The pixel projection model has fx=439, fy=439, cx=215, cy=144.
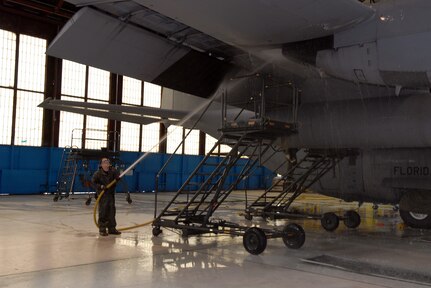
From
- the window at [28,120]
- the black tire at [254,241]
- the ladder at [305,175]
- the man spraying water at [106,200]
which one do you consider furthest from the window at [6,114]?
Answer: the black tire at [254,241]

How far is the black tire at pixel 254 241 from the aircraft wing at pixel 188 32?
10.7ft

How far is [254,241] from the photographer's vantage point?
24.3 feet

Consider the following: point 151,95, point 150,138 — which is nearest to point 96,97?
point 151,95

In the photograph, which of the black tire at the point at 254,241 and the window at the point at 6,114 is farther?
the window at the point at 6,114

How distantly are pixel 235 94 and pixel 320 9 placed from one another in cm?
407

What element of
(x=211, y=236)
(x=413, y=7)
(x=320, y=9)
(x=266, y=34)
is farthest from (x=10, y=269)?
(x=413, y=7)

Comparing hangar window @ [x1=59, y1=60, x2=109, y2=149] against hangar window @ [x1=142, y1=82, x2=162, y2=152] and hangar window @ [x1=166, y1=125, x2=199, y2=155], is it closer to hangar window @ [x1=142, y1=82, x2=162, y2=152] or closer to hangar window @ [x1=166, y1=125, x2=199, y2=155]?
hangar window @ [x1=142, y1=82, x2=162, y2=152]

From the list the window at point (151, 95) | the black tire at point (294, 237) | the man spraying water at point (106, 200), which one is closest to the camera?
the black tire at point (294, 237)

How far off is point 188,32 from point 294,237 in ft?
14.4

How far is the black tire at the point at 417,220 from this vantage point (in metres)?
11.2

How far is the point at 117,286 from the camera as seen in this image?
5.29 metres

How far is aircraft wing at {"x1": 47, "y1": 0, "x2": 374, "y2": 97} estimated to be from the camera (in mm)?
6312

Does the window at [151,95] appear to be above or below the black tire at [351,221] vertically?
above

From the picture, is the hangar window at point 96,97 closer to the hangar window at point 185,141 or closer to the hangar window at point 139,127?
the hangar window at point 139,127
